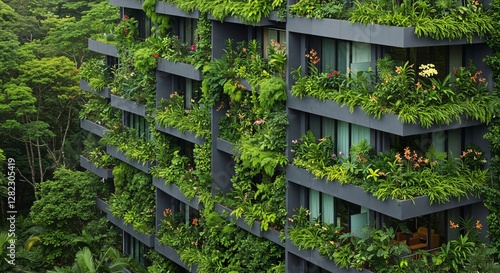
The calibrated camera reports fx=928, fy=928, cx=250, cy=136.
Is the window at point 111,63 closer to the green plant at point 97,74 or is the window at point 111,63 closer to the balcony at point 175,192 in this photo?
the green plant at point 97,74

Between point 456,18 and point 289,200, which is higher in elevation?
point 456,18

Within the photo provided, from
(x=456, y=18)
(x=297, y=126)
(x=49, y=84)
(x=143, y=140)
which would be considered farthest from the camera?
(x=49, y=84)

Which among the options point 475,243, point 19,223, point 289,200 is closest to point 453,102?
point 475,243

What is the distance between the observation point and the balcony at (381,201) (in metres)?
28.0

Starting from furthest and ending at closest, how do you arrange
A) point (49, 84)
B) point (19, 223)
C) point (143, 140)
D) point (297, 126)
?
1. point (49, 84)
2. point (19, 223)
3. point (143, 140)
4. point (297, 126)

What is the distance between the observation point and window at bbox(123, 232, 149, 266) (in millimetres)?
47812

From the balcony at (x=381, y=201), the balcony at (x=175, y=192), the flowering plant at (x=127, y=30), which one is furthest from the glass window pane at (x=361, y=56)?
the flowering plant at (x=127, y=30)

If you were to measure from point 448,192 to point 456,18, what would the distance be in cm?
539

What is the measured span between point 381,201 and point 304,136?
4823 mm

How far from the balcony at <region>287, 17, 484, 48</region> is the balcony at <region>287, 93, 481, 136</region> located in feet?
7.24

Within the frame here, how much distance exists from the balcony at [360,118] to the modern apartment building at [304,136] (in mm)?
47

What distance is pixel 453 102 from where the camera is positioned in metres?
29.0

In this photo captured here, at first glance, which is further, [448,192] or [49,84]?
[49,84]

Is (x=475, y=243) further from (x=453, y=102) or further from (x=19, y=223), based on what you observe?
(x=19, y=223)
